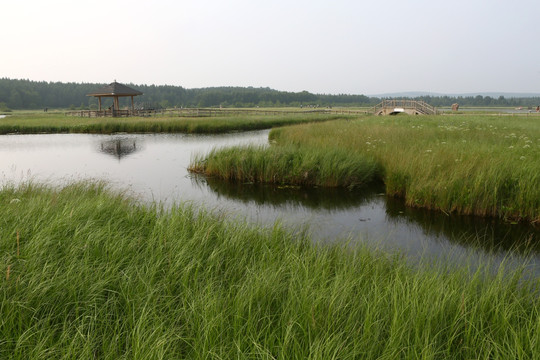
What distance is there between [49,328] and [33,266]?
3.03 feet

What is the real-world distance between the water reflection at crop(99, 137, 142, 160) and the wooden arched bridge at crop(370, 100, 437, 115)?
33.9 metres

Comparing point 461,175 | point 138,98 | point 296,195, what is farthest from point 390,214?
point 138,98

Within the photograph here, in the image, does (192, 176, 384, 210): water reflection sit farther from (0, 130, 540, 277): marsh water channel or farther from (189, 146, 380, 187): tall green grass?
(189, 146, 380, 187): tall green grass

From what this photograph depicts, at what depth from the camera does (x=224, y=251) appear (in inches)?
173

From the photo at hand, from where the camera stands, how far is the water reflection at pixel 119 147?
714 inches

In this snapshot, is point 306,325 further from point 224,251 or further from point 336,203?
point 336,203

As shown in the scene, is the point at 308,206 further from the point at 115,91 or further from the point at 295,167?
the point at 115,91

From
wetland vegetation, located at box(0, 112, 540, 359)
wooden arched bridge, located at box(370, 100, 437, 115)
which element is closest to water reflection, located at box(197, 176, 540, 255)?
A: wetland vegetation, located at box(0, 112, 540, 359)

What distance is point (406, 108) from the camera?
4544 cm

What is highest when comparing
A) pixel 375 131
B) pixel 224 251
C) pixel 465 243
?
pixel 375 131

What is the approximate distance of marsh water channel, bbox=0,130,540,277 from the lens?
6227mm

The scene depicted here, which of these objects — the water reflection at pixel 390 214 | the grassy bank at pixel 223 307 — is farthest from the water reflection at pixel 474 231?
the grassy bank at pixel 223 307

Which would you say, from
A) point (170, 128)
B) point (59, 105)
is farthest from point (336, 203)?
point (59, 105)

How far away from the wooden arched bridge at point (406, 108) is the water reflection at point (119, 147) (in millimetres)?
33916
